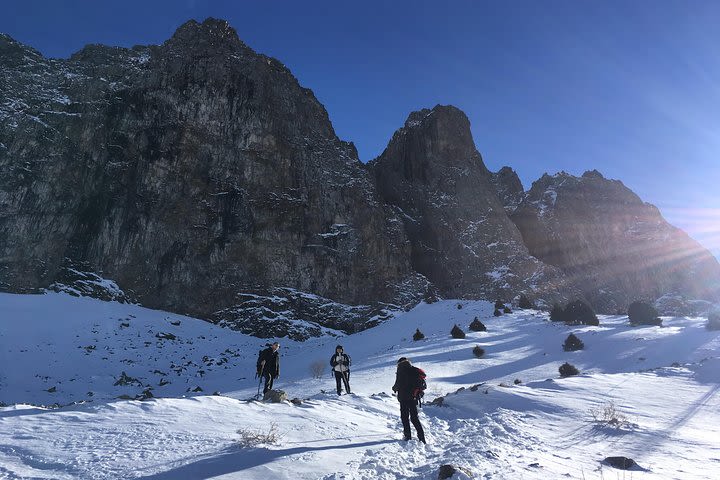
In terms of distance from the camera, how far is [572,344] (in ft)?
84.2

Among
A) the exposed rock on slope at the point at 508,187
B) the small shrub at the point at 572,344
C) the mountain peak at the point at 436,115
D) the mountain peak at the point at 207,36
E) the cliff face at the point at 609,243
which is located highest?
the mountain peak at the point at 207,36

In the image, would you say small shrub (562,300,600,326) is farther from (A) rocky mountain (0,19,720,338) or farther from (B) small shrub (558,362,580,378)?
(A) rocky mountain (0,19,720,338)

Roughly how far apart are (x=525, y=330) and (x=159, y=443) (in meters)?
29.9

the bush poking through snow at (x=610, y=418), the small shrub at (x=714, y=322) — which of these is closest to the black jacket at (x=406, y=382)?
the bush poking through snow at (x=610, y=418)

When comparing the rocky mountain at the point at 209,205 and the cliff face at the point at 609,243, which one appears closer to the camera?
the rocky mountain at the point at 209,205

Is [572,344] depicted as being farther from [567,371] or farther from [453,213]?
[453,213]

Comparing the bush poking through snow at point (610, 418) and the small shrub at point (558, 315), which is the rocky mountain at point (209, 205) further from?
the bush poking through snow at point (610, 418)

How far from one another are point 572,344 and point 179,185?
138 feet

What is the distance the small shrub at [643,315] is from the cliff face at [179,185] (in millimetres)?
27307

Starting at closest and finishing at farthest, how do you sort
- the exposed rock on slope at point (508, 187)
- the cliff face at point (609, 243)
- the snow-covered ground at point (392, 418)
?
the snow-covered ground at point (392, 418) → the cliff face at point (609, 243) → the exposed rock on slope at point (508, 187)

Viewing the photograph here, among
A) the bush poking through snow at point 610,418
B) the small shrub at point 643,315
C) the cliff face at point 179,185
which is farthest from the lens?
the cliff face at point 179,185

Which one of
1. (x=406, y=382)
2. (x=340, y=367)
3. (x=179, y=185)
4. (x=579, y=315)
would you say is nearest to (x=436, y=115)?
(x=179, y=185)

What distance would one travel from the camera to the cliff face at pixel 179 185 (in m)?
46.0

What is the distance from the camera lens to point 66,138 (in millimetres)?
48781
